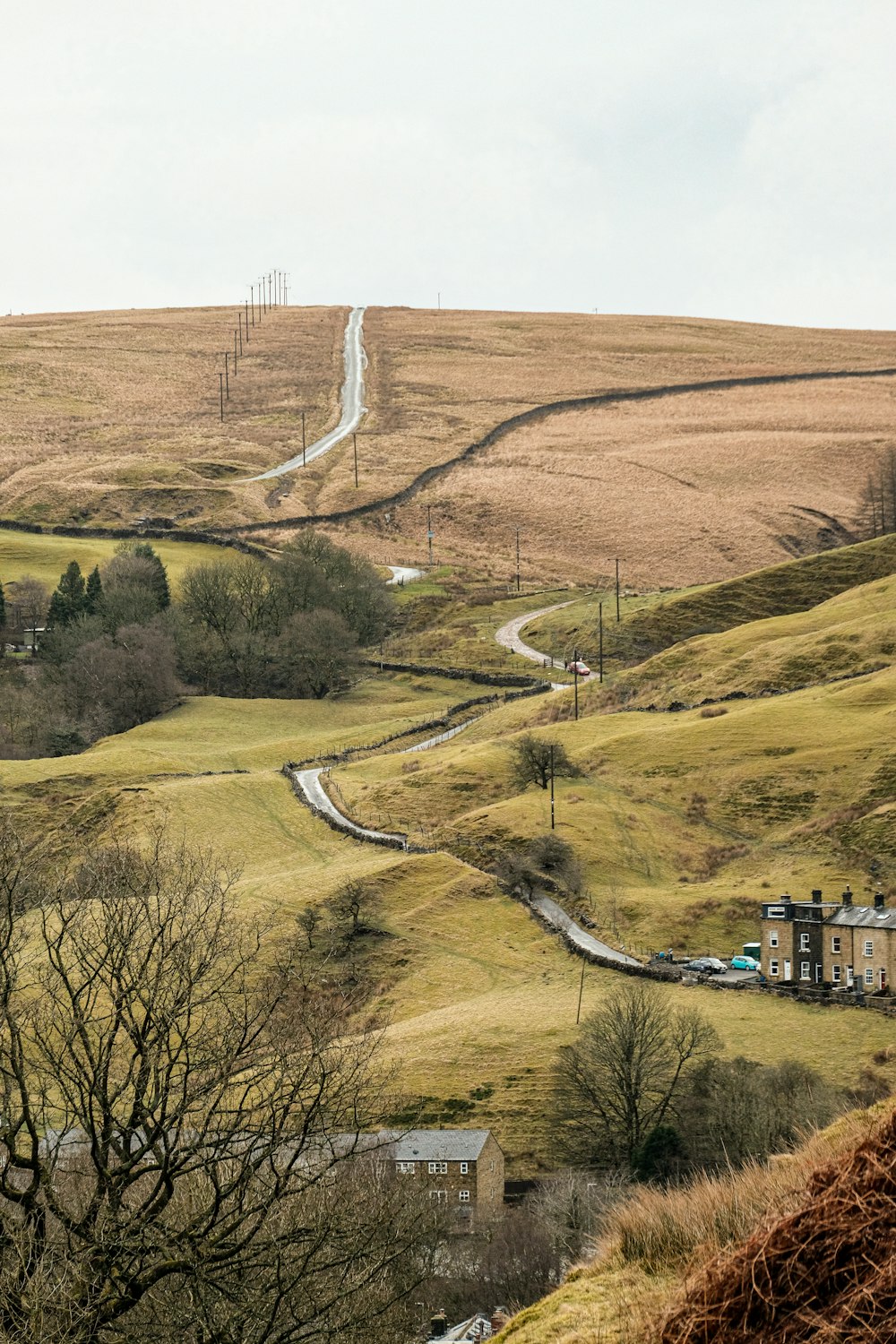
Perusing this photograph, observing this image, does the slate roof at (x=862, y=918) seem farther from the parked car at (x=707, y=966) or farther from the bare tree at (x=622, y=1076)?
the bare tree at (x=622, y=1076)

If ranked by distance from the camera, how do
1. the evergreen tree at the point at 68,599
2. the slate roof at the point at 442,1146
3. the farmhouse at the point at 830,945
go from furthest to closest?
1. the evergreen tree at the point at 68,599
2. the farmhouse at the point at 830,945
3. the slate roof at the point at 442,1146

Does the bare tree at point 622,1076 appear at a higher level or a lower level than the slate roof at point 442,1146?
higher

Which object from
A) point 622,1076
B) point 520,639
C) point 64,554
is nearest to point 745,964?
point 622,1076

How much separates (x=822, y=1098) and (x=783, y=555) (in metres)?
140

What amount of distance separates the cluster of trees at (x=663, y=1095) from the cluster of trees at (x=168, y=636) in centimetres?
6715

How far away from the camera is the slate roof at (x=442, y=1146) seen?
5381 cm

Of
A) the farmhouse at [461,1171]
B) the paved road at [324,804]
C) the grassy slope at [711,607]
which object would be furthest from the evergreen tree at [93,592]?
the farmhouse at [461,1171]

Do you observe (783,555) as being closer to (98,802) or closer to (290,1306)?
(98,802)

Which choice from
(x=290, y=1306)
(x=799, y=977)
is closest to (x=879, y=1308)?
(x=290, y=1306)

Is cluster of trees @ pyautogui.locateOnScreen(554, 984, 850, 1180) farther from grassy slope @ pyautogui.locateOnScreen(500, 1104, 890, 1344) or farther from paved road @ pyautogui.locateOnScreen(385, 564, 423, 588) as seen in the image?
paved road @ pyautogui.locateOnScreen(385, 564, 423, 588)

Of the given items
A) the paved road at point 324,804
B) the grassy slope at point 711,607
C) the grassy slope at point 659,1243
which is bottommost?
the paved road at point 324,804

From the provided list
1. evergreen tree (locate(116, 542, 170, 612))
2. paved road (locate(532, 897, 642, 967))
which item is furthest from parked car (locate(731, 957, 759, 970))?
evergreen tree (locate(116, 542, 170, 612))

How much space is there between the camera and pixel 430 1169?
53531mm

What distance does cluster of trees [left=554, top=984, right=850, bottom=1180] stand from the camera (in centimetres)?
5169
